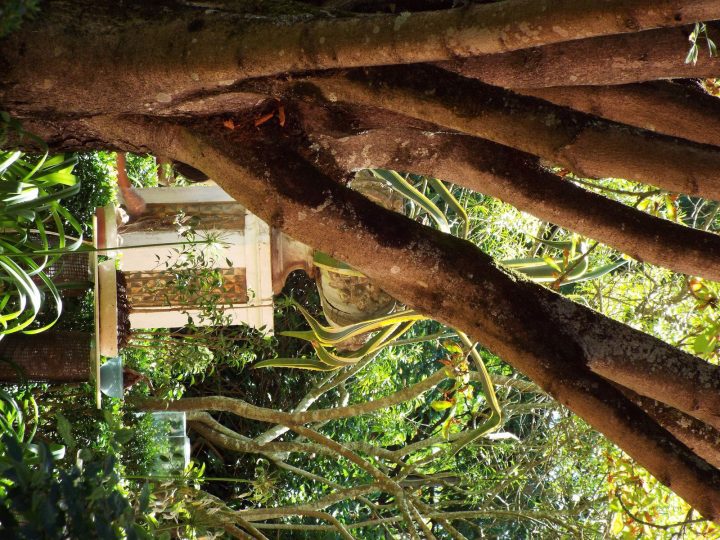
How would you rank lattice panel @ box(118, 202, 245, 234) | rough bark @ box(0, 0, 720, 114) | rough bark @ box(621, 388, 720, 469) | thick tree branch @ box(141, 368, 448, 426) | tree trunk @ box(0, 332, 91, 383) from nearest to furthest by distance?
rough bark @ box(0, 0, 720, 114), rough bark @ box(621, 388, 720, 469), tree trunk @ box(0, 332, 91, 383), lattice panel @ box(118, 202, 245, 234), thick tree branch @ box(141, 368, 448, 426)

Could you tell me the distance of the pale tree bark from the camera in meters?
2.53

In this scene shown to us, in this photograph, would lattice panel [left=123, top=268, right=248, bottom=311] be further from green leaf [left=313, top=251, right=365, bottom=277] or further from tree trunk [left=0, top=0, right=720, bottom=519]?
tree trunk [left=0, top=0, right=720, bottom=519]

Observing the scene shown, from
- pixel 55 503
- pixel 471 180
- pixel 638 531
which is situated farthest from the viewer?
pixel 638 531

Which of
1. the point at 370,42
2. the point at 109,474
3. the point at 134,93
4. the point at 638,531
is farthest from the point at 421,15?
the point at 638,531

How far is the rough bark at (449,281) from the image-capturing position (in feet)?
7.24

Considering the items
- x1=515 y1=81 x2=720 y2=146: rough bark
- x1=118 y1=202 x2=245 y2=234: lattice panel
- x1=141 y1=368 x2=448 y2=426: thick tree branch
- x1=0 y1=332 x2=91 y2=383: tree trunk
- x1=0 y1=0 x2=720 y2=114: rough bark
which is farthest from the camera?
x1=141 y1=368 x2=448 y2=426: thick tree branch

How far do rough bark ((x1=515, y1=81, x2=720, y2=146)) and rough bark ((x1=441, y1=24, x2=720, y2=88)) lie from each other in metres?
0.06

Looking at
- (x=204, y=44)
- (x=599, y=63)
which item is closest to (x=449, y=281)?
(x=599, y=63)

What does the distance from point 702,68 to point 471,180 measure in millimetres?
827

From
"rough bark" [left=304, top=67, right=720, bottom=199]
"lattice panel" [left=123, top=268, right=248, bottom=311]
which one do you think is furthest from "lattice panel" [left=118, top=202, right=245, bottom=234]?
"rough bark" [left=304, top=67, right=720, bottom=199]

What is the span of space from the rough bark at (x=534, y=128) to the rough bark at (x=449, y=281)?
31cm

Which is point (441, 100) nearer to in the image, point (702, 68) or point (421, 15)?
point (421, 15)

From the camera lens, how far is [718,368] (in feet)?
7.29

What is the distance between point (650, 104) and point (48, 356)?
8.35 feet
